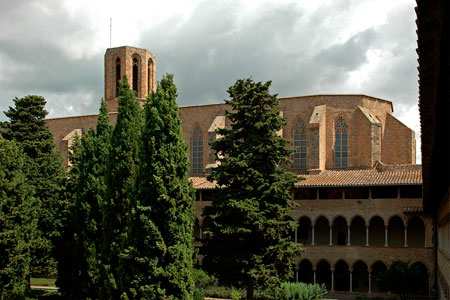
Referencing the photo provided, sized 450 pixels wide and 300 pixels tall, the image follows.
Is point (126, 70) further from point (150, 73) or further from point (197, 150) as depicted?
point (197, 150)

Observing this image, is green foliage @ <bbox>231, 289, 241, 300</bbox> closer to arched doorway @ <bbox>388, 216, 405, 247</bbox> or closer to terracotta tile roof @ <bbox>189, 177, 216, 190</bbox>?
terracotta tile roof @ <bbox>189, 177, 216, 190</bbox>

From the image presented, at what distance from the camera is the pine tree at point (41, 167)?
25.3 meters

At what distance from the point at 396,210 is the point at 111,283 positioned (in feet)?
54.0

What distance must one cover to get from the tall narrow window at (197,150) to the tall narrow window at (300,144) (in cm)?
723

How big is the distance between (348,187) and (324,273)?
18.9 ft

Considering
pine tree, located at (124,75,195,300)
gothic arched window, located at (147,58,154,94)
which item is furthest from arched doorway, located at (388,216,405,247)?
gothic arched window, located at (147,58,154,94)

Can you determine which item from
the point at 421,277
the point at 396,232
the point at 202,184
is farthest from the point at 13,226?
the point at 396,232

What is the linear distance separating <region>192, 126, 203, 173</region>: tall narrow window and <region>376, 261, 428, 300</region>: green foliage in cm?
1666

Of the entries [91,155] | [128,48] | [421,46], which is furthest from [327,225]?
[421,46]

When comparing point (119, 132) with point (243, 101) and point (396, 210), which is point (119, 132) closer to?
point (243, 101)

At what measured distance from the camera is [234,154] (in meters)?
21.5

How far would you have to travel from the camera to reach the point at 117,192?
59.9ft

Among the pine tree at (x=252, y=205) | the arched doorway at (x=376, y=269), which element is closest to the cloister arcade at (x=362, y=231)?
the arched doorway at (x=376, y=269)

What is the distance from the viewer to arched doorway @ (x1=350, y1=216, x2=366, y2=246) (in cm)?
3016
